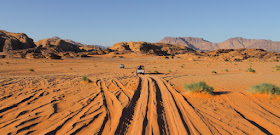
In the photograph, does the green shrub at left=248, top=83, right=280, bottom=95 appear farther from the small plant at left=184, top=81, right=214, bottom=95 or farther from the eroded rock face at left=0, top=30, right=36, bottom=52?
the eroded rock face at left=0, top=30, right=36, bottom=52

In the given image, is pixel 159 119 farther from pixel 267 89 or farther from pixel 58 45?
pixel 58 45

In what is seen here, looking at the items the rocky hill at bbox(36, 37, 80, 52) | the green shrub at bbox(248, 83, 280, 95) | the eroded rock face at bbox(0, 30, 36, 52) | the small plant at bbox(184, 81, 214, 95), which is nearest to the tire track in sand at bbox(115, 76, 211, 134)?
the small plant at bbox(184, 81, 214, 95)

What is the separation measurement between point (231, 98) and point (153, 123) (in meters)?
4.58

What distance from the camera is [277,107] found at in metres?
6.23

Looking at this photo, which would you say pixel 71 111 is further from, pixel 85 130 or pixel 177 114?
pixel 177 114

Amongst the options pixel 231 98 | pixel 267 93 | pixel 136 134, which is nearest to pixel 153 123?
pixel 136 134

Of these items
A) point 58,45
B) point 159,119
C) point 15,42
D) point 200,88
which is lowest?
point 159,119

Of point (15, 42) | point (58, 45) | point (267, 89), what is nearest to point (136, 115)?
point (267, 89)

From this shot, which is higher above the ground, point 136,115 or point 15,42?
point 15,42

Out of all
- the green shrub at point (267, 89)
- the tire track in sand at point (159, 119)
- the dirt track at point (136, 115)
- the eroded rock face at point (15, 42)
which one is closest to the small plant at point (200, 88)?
the dirt track at point (136, 115)

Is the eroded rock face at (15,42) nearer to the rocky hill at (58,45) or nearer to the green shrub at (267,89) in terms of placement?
the rocky hill at (58,45)

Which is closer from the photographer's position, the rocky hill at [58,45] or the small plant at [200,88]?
the small plant at [200,88]

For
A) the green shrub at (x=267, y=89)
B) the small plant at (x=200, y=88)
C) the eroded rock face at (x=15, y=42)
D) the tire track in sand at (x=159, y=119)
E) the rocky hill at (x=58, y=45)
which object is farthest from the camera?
the rocky hill at (x=58, y=45)

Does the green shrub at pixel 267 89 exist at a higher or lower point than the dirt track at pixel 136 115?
higher
